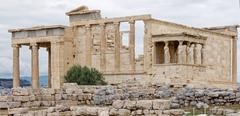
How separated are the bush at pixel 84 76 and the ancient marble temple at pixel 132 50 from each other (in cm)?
153

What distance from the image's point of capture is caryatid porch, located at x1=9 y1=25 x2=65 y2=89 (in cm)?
4919

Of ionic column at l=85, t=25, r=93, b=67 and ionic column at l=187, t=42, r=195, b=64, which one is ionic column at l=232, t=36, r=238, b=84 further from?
ionic column at l=85, t=25, r=93, b=67

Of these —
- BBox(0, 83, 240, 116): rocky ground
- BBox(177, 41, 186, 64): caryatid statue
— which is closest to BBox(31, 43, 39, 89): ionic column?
BBox(177, 41, 186, 64): caryatid statue

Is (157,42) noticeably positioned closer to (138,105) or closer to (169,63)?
(169,63)

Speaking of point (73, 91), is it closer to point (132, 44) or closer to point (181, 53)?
point (181, 53)

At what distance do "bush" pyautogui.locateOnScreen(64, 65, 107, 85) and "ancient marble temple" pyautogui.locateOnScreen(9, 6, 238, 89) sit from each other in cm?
153

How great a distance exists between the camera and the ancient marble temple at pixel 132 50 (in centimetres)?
4450

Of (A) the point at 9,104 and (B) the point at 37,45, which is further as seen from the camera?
(B) the point at 37,45

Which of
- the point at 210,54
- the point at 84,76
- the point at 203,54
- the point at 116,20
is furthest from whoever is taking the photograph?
the point at 210,54

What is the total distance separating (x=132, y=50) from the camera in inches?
1836

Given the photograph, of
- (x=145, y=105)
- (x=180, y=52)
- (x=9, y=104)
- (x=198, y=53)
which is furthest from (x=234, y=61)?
(x=145, y=105)

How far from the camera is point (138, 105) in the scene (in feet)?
46.5

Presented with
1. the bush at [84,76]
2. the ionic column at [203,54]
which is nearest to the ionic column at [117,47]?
the bush at [84,76]

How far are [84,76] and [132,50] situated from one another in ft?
14.4
